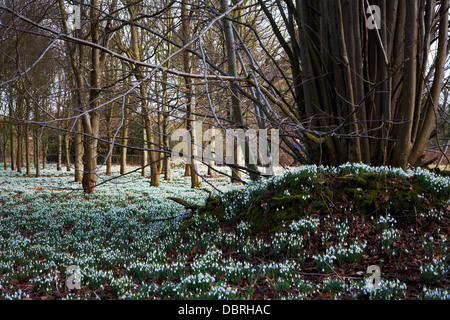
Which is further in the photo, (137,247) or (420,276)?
(137,247)

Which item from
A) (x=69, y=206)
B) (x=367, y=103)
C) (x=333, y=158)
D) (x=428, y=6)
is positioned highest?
(x=428, y=6)

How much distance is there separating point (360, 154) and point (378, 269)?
107 inches

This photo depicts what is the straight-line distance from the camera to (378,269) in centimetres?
355

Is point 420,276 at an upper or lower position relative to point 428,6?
lower

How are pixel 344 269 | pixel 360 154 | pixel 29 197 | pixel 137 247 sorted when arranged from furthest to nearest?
1. pixel 29 197
2. pixel 360 154
3. pixel 137 247
4. pixel 344 269

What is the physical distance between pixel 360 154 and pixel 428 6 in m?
2.70

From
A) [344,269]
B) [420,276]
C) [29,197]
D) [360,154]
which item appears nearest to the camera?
[420,276]

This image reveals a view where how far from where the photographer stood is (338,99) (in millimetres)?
5816

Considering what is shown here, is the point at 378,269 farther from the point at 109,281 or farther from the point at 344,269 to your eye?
the point at 109,281

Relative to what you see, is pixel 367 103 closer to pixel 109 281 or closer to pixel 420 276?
pixel 420 276
